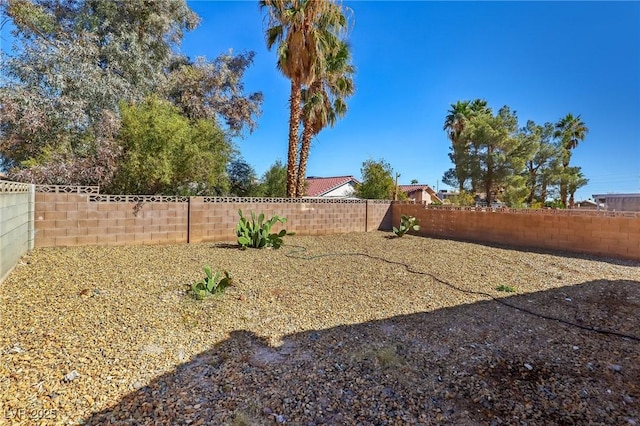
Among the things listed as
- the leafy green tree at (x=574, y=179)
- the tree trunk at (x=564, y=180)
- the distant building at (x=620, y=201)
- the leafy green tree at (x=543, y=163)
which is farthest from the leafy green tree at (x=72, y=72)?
the leafy green tree at (x=574, y=179)

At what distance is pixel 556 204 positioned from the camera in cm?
Result: 2114

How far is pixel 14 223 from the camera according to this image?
15.7 feet

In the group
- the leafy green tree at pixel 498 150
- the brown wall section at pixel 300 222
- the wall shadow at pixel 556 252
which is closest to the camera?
the brown wall section at pixel 300 222

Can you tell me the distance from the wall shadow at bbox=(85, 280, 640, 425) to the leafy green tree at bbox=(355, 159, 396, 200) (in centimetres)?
1304

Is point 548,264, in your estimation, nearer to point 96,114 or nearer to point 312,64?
point 312,64

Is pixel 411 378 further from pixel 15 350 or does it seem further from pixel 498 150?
pixel 498 150

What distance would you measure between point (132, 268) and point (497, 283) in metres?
6.60

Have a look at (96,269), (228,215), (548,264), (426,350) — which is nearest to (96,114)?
(228,215)

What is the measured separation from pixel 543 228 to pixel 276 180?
37.0ft

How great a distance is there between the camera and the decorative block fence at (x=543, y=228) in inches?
315

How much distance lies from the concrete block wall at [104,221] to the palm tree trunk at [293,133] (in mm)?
3885

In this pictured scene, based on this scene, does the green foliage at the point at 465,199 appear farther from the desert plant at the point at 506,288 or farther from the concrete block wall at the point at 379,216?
the desert plant at the point at 506,288

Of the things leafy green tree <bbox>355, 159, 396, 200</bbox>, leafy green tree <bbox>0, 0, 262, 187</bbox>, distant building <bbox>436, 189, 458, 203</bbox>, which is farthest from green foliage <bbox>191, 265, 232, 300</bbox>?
distant building <bbox>436, 189, 458, 203</bbox>

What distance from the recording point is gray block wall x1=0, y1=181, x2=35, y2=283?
13.5 feet
